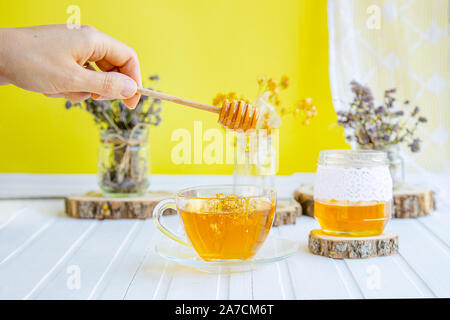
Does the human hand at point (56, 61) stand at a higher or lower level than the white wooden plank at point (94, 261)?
higher

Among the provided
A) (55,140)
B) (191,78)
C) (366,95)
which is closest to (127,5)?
(191,78)

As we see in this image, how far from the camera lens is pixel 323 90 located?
2.05 meters

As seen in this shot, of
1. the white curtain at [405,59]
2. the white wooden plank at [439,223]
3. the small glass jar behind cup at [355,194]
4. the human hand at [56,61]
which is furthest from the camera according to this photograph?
the white curtain at [405,59]

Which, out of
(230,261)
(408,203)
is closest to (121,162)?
(230,261)

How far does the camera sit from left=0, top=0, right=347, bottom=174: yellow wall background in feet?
6.60

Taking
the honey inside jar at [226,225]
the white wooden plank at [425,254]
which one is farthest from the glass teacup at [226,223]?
the white wooden plank at [425,254]

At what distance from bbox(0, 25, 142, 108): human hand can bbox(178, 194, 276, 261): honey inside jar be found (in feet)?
1.01

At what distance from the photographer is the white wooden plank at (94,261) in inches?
36.5

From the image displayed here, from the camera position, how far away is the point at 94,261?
1.13 m

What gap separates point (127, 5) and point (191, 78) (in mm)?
365

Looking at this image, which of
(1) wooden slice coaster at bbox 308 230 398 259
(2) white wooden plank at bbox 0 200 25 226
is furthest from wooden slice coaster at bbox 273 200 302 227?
(2) white wooden plank at bbox 0 200 25 226

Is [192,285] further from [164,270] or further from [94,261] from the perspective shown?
[94,261]

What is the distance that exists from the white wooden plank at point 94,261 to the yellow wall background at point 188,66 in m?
0.61

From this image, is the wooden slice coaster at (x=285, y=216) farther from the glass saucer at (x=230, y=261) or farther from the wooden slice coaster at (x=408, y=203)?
the glass saucer at (x=230, y=261)
